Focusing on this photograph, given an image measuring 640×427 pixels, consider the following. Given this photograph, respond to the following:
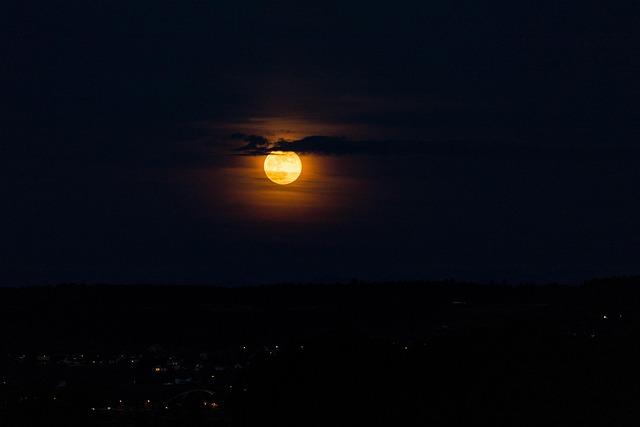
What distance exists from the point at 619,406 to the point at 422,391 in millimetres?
7269

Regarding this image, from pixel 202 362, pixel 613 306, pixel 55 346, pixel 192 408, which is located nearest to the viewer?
Answer: pixel 192 408

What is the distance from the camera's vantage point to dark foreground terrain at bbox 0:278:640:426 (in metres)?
48.8

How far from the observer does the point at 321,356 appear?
52.2 metres

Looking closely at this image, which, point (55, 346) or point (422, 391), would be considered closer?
point (422, 391)

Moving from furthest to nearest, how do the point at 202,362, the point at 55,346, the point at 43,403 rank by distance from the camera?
the point at 55,346
the point at 202,362
the point at 43,403

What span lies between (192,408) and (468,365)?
Result: 16664mm

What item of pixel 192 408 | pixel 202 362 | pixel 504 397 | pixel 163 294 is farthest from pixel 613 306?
pixel 163 294

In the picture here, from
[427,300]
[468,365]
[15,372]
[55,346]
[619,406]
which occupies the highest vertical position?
[427,300]

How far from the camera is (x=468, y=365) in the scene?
170 ft

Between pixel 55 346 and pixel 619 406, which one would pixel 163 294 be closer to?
pixel 55 346

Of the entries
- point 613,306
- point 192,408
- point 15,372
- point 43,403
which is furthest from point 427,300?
point 43,403

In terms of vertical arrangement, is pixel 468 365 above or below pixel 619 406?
above

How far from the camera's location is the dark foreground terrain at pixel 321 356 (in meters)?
48.8

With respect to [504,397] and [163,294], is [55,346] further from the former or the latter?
[504,397]
